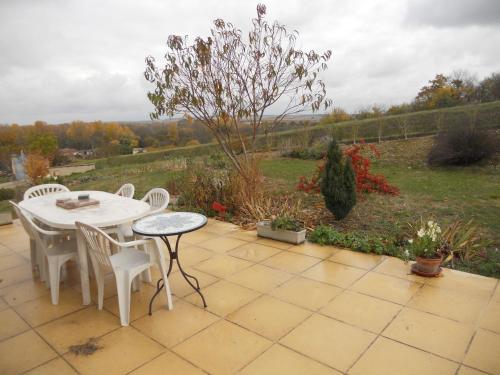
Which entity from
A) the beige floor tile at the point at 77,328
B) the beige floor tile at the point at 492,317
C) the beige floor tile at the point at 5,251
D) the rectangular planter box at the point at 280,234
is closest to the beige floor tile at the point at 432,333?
the beige floor tile at the point at 492,317

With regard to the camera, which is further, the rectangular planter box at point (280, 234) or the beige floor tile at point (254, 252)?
the rectangular planter box at point (280, 234)

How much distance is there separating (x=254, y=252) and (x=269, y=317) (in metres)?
1.36

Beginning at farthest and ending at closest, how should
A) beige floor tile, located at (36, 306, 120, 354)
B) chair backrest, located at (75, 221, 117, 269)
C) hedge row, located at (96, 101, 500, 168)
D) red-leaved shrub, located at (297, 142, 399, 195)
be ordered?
hedge row, located at (96, 101, 500, 168) → red-leaved shrub, located at (297, 142, 399, 195) → chair backrest, located at (75, 221, 117, 269) → beige floor tile, located at (36, 306, 120, 354)

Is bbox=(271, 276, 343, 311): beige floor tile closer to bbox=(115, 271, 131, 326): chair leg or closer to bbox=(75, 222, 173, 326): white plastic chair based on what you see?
bbox=(75, 222, 173, 326): white plastic chair

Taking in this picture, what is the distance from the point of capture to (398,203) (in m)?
5.52

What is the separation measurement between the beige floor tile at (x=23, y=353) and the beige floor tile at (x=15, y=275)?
1.14 metres

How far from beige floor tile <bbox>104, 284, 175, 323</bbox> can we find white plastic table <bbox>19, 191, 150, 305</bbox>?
0.20m

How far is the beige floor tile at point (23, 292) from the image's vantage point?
277cm

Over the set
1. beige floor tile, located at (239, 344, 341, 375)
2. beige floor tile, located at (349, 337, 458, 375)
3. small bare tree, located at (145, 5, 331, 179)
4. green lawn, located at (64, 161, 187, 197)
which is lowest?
green lawn, located at (64, 161, 187, 197)

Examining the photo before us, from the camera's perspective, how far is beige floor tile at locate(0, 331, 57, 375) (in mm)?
1927

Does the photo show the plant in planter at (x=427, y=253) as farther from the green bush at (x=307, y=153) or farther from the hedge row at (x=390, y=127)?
the green bush at (x=307, y=153)

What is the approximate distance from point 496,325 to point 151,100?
15.0 ft

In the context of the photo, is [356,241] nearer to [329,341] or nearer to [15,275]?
[329,341]

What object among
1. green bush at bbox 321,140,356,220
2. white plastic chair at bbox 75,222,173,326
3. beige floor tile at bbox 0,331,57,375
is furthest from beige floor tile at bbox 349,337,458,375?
green bush at bbox 321,140,356,220
